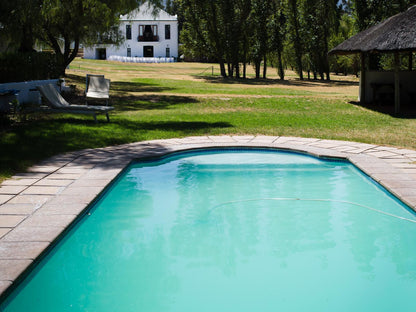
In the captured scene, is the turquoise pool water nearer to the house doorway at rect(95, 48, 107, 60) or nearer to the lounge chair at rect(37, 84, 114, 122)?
the lounge chair at rect(37, 84, 114, 122)

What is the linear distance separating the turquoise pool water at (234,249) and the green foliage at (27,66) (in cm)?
744

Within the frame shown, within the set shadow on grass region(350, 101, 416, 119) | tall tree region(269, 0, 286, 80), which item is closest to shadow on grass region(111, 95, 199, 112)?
shadow on grass region(350, 101, 416, 119)

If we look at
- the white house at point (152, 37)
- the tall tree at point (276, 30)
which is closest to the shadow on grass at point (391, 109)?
the tall tree at point (276, 30)

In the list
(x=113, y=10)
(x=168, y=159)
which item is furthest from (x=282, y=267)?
(x=113, y=10)

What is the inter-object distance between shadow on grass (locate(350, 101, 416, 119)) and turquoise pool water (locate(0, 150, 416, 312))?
7538 mm

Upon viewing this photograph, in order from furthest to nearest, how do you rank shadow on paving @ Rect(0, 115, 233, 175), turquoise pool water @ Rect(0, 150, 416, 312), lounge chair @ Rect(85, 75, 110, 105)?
lounge chair @ Rect(85, 75, 110, 105)
shadow on paving @ Rect(0, 115, 233, 175)
turquoise pool water @ Rect(0, 150, 416, 312)

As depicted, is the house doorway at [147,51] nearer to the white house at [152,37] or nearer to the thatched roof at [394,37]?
the white house at [152,37]

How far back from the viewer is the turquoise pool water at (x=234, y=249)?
372cm

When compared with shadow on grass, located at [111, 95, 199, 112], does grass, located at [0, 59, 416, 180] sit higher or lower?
lower

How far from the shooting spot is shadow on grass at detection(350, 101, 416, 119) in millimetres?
13953

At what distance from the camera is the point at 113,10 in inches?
733

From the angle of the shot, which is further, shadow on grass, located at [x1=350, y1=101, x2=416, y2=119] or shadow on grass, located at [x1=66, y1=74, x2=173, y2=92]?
shadow on grass, located at [x1=66, y1=74, x2=173, y2=92]

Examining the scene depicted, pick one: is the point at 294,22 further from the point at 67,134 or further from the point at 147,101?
the point at 67,134

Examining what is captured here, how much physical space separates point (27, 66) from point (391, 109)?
1101cm
